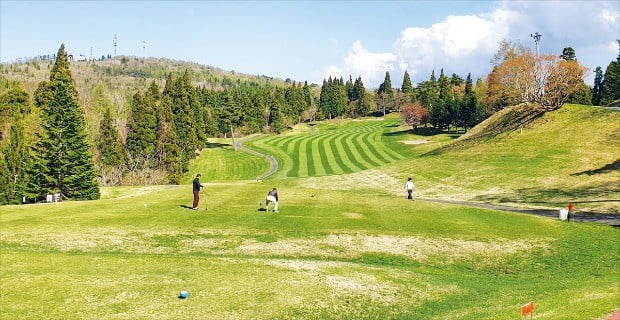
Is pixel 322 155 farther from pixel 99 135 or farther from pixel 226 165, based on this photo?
pixel 99 135

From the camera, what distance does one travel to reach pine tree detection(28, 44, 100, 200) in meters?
57.6

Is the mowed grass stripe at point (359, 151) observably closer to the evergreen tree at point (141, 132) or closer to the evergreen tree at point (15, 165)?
the evergreen tree at point (141, 132)

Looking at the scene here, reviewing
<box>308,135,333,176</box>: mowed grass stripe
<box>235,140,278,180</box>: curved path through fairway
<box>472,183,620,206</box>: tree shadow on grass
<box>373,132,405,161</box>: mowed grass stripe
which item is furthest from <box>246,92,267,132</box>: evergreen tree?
<box>472,183,620,206</box>: tree shadow on grass

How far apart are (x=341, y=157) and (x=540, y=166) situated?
166 ft

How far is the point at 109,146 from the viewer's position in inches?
3499

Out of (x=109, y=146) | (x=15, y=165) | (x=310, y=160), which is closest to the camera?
(x=15, y=165)

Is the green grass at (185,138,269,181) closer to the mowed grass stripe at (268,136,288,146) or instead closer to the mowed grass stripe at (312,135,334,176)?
the mowed grass stripe at (268,136,288,146)

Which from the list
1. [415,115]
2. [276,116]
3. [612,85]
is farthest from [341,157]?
[612,85]

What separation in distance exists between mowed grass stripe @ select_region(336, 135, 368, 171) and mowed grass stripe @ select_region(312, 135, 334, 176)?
435 cm

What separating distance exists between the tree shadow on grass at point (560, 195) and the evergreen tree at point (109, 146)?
65.0m

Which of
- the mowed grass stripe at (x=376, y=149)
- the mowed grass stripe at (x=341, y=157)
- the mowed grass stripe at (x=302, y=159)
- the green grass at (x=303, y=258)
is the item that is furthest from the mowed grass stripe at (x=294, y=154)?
the green grass at (x=303, y=258)

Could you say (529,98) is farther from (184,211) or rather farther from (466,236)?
(184,211)

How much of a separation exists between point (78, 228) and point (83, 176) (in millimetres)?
32681

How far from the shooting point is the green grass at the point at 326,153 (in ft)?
317
